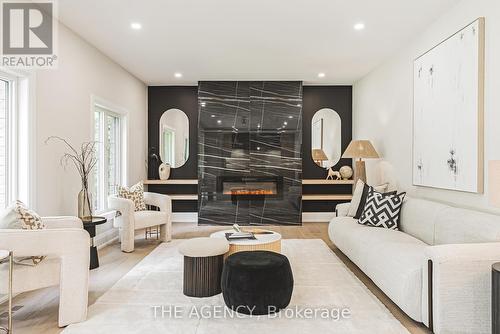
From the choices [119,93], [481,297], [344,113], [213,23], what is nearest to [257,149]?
[344,113]

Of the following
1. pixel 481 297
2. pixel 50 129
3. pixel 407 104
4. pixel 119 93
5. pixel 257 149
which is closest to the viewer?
pixel 481 297

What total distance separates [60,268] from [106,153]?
2.98 meters

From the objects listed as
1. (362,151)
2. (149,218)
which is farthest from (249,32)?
(149,218)

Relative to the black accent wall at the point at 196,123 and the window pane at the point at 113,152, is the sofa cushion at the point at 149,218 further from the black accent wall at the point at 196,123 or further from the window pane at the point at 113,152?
the black accent wall at the point at 196,123

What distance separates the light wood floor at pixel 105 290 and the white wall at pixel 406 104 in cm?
116

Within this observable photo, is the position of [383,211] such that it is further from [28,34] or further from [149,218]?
[28,34]

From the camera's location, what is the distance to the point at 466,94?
9.98 feet

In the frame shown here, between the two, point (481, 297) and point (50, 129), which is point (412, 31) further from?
point (50, 129)

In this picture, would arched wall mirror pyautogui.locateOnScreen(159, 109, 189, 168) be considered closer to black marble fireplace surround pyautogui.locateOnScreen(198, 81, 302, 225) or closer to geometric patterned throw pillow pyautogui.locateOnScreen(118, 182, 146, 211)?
black marble fireplace surround pyautogui.locateOnScreen(198, 81, 302, 225)

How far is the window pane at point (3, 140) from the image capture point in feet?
10.3

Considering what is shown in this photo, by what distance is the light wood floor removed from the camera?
7.98 feet

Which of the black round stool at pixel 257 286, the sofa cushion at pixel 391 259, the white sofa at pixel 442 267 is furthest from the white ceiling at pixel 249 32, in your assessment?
the black round stool at pixel 257 286

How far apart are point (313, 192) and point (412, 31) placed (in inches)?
140

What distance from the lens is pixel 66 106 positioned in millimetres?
3873
